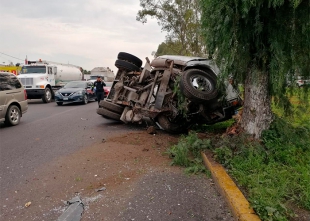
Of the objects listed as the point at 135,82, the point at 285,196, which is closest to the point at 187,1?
the point at 135,82

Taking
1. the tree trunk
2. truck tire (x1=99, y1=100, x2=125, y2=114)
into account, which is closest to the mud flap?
truck tire (x1=99, y1=100, x2=125, y2=114)

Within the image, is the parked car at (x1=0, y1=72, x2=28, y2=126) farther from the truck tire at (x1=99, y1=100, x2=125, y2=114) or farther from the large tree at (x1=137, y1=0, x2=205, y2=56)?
the large tree at (x1=137, y1=0, x2=205, y2=56)

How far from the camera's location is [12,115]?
9094mm

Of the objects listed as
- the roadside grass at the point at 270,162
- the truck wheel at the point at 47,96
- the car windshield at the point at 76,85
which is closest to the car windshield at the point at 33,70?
the truck wheel at the point at 47,96

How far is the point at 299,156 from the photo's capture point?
4.25m

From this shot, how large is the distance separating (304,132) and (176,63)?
3541mm

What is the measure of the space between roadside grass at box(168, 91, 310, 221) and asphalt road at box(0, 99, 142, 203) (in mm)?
2496

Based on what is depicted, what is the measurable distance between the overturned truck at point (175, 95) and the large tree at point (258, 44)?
27.8 inches

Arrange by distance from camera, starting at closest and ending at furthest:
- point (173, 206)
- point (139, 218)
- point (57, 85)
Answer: point (139, 218)
point (173, 206)
point (57, 85)

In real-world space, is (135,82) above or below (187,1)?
below

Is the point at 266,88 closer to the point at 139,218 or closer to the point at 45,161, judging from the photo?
the point at 139,218

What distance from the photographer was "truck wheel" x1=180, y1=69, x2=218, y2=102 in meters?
5.69

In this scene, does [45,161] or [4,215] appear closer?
[4,215]

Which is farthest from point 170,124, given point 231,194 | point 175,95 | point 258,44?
point 231,194
